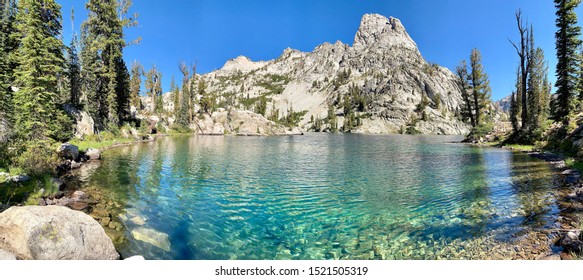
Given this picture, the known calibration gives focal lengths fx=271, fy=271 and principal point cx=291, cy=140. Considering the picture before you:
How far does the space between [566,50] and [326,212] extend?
162 feet

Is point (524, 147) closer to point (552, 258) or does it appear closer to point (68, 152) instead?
point (552, 258)

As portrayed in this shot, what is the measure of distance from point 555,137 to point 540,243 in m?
37.5

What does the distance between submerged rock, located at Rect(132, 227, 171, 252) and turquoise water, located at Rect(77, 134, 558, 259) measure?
3.6 inches

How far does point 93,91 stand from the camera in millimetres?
52750

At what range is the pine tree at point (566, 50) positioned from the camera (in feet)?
126

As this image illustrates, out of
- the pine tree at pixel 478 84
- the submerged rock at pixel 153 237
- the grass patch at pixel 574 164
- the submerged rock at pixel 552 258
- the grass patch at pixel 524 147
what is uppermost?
the pine tree at pixel 478 84

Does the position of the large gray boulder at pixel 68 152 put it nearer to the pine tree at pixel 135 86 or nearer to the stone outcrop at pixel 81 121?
the stone outcrop at pixel 81 121

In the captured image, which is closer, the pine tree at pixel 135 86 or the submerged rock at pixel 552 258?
the submerged rock at pixel 552 258

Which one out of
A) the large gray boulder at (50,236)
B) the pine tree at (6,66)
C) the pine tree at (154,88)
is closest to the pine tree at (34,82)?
the pine tree at (6,66)

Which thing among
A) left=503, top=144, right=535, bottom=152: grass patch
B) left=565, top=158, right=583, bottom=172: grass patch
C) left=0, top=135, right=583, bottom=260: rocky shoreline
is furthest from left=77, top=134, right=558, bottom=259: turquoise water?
left=503, top=144, right=535, bottom=152: grass patch

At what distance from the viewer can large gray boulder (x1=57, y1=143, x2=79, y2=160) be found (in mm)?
25625

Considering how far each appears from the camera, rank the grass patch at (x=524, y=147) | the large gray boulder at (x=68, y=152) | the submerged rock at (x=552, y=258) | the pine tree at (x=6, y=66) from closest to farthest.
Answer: the submerged rock at (x=552, y=258) < the large gray boulder at (x=68, y=152) < the pine tree at (x=6, y=66) < the grass patch at (x=524, y=147)

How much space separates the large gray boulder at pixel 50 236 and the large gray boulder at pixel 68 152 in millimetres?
20893

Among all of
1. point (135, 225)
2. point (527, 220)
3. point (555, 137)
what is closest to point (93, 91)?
point (135, 225)
